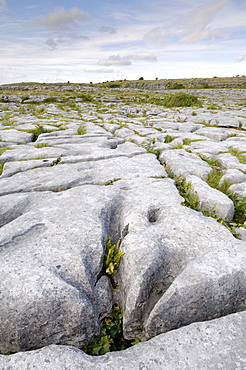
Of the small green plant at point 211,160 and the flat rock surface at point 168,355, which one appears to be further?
the small green plant at point 211,160

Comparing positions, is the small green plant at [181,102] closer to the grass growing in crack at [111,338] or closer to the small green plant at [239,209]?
the small green plant at [239,209]

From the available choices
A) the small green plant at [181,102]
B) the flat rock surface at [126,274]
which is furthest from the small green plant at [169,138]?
the small green plant at [181,102]

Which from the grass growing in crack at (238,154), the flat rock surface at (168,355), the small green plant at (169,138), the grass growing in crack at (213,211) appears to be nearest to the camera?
the flat rock surface at (168,355)

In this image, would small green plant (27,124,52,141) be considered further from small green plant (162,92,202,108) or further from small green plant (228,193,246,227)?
small green plant (162,92,202,108)

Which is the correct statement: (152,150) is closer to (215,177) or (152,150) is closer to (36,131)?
(215,177)

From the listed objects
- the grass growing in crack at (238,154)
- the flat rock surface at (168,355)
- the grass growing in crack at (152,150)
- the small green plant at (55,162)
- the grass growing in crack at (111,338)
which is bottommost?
the grass growing in crack at (111,338)

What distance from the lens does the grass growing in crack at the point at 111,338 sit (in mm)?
3684

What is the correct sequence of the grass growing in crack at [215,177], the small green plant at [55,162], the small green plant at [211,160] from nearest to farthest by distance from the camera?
the grass growing in crack at [215,177] → the small green plant at [55,162] → the small green plant at [211,160]

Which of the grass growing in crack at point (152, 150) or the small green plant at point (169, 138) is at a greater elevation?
the grass growing in crack at point (152, 150)

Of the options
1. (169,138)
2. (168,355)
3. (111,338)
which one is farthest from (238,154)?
(168,355)

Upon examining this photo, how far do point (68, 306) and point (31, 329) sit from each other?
0.63 metres

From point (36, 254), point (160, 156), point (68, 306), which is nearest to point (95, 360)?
point (68, 306)

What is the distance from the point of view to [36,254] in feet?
14.1

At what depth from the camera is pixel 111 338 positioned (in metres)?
4.03
